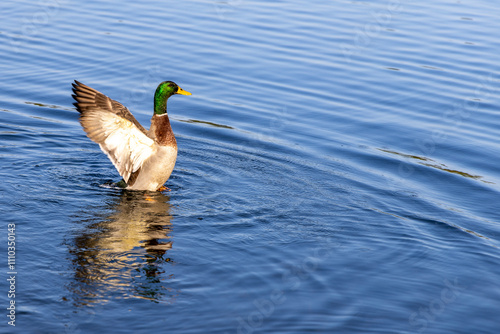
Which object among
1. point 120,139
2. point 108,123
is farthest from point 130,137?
point 108,123

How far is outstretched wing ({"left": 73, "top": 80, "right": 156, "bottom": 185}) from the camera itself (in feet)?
27.2

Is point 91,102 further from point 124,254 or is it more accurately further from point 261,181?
point 261,181

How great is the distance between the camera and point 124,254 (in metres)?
6.84

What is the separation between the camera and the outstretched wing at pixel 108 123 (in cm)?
829

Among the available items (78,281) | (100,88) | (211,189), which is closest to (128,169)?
(211,189)

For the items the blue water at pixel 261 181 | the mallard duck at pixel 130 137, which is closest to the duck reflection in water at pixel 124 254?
the blue water at pixel 261 181

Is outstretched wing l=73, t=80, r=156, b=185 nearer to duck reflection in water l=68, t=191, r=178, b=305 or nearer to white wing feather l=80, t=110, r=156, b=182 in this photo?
white wing feather l=80, t=110, r=156, b=182

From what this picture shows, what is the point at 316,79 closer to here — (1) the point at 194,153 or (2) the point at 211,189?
(1) the point at 194,153

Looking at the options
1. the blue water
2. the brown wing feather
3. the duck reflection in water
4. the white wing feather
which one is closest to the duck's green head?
the white wing feather

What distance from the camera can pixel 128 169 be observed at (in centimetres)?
888

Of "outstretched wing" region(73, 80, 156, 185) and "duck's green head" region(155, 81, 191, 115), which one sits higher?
"duck's green head" region(155, 81, 191, 115)

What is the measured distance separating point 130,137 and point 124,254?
2113mm

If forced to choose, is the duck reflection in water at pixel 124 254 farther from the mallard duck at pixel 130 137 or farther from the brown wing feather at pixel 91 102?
the brown wing feather at pixel 91 102

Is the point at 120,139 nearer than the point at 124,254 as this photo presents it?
No
